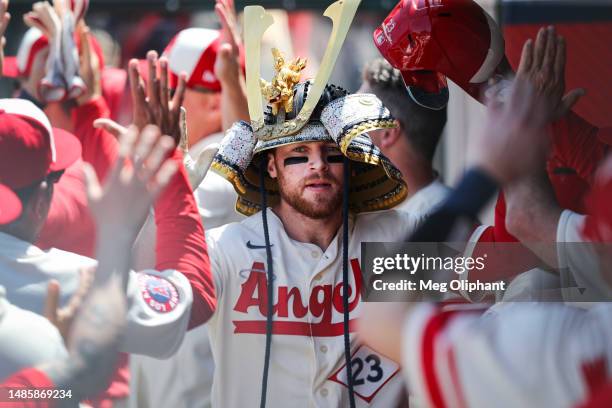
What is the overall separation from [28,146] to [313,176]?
87cm

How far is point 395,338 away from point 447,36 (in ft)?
4.30

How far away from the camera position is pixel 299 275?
10.3 ft

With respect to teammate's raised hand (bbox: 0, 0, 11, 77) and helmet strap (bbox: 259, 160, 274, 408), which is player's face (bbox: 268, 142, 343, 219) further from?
teammate's raised hand (bbox: 0, 0, 11, 77)

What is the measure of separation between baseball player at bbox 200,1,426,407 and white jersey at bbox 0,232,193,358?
0.13 meters

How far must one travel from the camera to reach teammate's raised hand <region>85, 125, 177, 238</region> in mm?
2807

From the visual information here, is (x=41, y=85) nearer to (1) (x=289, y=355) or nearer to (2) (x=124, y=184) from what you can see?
(2) (x=124, y=184)

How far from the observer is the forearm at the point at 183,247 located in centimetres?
311

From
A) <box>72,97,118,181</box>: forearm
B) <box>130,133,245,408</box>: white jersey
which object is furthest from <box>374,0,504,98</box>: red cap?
<box>72,97,118,181</box>: forearm


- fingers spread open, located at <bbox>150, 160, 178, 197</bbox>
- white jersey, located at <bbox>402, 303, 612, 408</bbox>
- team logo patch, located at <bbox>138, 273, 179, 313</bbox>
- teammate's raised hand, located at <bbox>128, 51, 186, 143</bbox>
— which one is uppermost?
teammate's raised hand, located at <bbox>128, 51, 186, 143</bbox>

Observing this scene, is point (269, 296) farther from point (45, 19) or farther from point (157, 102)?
point (45, 19)

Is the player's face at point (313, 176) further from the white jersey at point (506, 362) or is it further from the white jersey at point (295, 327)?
the white jersey at point (506, 362)

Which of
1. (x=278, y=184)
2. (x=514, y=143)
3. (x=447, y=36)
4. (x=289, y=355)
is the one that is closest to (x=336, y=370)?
(x=289, y=355)

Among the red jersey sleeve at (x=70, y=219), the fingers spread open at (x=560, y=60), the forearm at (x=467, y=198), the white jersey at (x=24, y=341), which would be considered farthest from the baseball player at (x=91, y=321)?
the fingers spread open at (x=560, y=60)

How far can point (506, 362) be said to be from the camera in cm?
196
